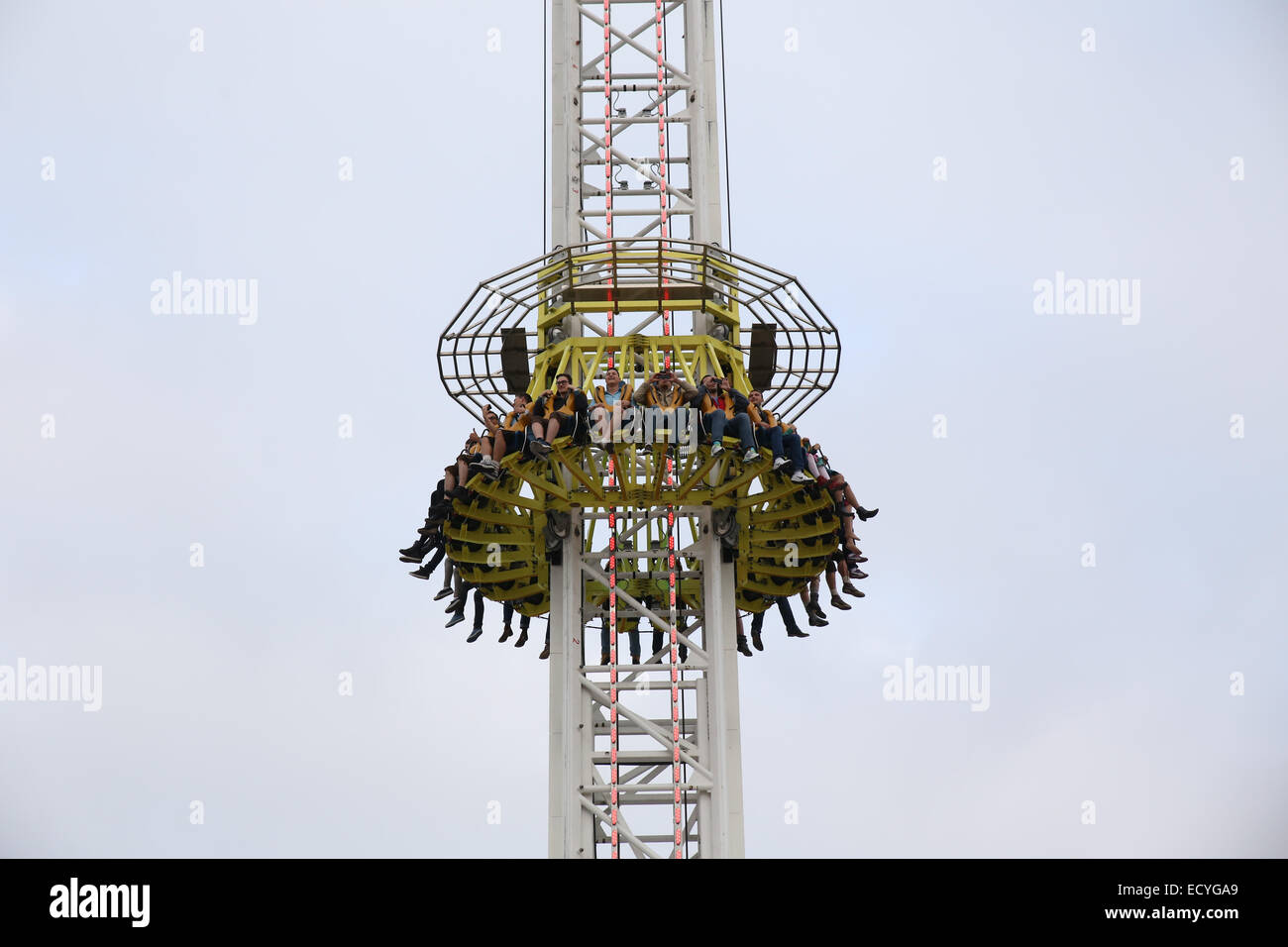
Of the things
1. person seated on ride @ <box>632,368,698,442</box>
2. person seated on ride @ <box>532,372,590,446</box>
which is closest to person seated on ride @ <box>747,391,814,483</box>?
person seated on ride @ <box>632,368,698,442</box>

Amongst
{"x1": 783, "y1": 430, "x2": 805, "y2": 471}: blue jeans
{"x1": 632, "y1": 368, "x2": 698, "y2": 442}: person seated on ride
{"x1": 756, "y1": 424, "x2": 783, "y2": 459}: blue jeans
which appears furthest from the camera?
{"x1": 783, "y1": 430, "x2": 805, "y2": 471}: blue jeans

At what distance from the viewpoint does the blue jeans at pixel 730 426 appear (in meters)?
35.3

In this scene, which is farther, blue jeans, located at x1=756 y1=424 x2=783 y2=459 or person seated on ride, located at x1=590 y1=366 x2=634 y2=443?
blue jeans, located at x1=756 y1=424 x2=783 y2=459

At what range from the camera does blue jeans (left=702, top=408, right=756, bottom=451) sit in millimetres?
35281

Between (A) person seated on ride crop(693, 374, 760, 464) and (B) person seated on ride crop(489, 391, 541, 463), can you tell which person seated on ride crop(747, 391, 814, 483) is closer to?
(A) person seated on ride crop(693, 374, 760, 464)

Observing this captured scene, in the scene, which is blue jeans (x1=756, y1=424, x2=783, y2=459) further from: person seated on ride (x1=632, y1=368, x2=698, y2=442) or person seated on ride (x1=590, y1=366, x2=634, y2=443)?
person seated on ride (x1=590, y1=366, x2=634, y2=443)

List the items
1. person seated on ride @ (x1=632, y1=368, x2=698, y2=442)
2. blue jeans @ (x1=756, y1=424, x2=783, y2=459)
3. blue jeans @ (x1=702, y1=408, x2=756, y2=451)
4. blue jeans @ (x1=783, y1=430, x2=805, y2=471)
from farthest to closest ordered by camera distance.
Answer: blue jeans @ (x1=783, y1=430, x2=805, y2=471), blue jeans @ (x1=756, y1=424, x2=783, y2=459), person seated on ride @ (x1=632, y1=368, x2=698, y2=442), blue jeans @ (x1=702, y1=408, x2=756, y2=451)

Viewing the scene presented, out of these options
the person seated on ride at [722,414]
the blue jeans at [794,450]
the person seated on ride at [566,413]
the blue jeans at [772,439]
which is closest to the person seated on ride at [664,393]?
the person seated on ride at [722,414]

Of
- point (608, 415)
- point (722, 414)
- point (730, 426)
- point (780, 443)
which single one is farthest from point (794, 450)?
point (608, 415)

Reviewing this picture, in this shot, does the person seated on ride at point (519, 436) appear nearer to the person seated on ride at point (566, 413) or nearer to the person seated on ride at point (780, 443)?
the person seated on ride at point (566, 413)

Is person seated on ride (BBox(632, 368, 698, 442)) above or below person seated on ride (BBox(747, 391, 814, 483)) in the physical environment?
above
